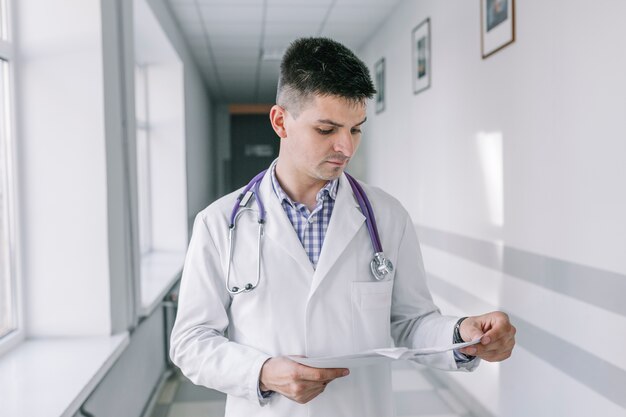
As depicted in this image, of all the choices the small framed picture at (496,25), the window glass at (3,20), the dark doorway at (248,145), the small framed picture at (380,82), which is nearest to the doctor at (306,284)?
the window glass at (3,20)

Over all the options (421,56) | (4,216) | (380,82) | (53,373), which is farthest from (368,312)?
(380,82)

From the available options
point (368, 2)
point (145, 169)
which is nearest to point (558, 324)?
point (368, 2)

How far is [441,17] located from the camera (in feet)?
11.8

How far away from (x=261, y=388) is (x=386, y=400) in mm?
315

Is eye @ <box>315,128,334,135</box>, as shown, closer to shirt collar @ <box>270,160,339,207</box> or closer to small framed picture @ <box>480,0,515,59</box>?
shirt collar @ <box>270,160,339,207</box>

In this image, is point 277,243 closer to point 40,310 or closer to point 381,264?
point 381,264

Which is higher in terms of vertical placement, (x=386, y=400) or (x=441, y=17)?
(x=441, y=17)

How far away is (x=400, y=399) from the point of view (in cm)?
334

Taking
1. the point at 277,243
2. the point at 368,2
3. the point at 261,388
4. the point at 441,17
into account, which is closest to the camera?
the point at 261,388

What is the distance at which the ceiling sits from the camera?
464cm

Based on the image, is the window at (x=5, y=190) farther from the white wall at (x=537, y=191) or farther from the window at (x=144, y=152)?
the window at (x=144, y=152)

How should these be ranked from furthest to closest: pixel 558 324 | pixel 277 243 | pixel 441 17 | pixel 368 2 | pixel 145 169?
pixel 145 169, pixel 368 2, pixel 441 17, pixel 558 324, pixel 277 243

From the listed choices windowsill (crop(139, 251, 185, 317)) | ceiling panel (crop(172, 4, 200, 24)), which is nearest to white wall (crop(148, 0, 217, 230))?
ceiling panel (crop(172, 4, 200, 24))

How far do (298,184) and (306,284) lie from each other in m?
0.22
